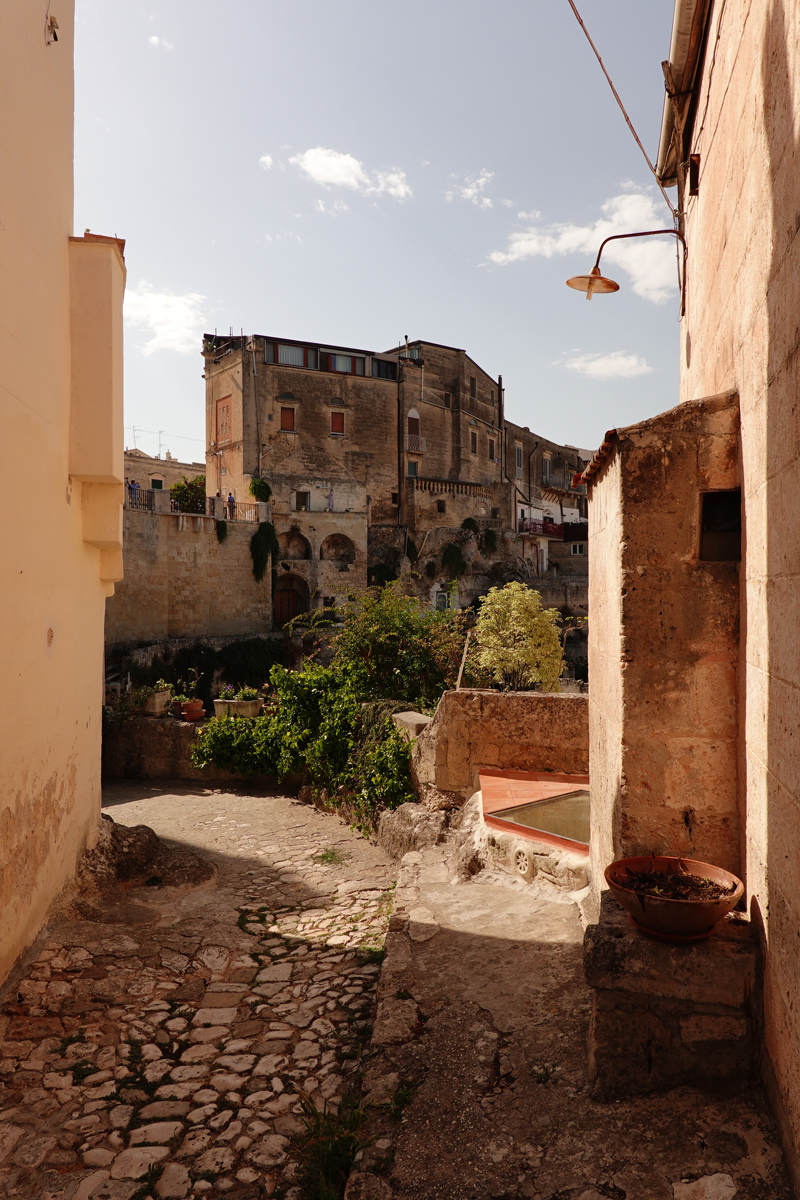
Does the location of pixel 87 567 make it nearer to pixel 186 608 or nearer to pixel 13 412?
pixel 13 412

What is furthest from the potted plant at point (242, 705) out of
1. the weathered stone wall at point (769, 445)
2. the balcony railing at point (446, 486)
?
the balcony railing at point (446, 486)

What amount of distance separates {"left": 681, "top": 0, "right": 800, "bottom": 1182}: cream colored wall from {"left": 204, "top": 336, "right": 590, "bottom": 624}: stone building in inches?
1187

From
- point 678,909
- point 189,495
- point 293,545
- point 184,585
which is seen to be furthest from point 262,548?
point 678,909

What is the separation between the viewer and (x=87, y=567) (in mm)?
6633

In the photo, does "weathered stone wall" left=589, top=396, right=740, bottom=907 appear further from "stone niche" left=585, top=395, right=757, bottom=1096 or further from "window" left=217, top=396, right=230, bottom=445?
"window" left=217, top=396, right=230, bottom=445

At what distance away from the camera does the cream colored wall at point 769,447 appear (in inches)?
96.4

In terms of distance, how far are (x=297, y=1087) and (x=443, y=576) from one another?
35.5m

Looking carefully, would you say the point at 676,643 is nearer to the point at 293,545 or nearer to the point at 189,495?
the point at 293,545

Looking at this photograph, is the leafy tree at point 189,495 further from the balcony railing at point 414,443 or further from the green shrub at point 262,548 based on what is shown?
the balcony railing at point 414,443

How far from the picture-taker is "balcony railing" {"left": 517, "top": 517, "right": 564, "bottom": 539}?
4669 cm

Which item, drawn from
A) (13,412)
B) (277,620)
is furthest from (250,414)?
(13,412)

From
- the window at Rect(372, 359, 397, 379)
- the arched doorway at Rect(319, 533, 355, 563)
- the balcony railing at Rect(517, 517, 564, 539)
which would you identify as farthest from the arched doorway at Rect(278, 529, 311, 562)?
the balcony railing at Rect(517, 517, 564, 539)

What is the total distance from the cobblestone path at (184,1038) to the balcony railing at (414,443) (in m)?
37.2

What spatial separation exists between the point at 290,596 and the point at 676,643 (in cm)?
3084
